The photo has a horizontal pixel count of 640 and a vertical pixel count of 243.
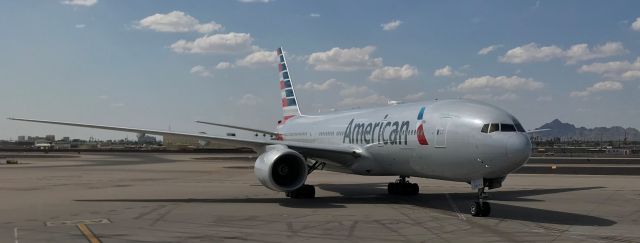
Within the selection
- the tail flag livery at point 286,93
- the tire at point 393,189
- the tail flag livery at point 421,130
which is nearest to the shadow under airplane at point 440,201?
the tire at point 393,189

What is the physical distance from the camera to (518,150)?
14.4m

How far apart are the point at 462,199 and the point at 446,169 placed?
5.09 meters

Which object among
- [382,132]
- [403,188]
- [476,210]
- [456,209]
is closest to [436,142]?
[476,210]

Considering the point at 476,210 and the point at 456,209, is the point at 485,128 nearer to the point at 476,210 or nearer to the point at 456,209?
the point at 476,210

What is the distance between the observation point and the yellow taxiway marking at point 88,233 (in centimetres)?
1187

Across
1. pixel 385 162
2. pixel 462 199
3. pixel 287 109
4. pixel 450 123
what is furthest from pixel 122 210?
pixel 287 109

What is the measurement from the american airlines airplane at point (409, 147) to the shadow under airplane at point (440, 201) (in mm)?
817

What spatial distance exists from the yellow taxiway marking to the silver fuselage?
31.2ft

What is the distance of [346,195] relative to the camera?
74.7ft

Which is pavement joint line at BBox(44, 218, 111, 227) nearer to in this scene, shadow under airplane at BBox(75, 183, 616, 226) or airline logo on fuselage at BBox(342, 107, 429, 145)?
shadow under airplane at BBox(75, 183, 616, 226)

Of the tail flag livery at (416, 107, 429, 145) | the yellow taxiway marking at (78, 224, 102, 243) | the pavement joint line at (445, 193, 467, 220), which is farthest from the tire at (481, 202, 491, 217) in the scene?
the yellow taxiway marking at (78, 224, 102, 243)

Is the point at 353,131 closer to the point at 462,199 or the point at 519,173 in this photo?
the point at 462,199

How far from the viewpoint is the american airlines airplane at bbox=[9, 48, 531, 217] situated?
15.1m

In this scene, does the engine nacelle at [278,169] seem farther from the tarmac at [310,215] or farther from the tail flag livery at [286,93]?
the tail flag livery at [286,93]
